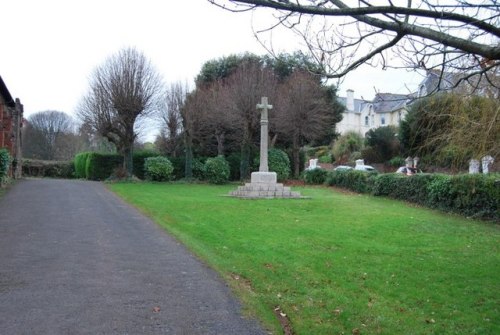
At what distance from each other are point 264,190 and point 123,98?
1413 centimetres

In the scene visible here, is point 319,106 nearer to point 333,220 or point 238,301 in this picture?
point 333,220

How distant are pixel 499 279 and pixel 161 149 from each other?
38.7 metres

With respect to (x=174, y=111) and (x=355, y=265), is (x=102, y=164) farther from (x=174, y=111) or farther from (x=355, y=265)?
(x=355, y=265)

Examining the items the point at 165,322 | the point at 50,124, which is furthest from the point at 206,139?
the point at 50,124

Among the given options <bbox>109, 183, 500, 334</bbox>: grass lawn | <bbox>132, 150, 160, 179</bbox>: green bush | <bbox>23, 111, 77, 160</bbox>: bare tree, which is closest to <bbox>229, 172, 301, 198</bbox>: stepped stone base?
<bbox>109, 183, 500, 334</bbox>: grass lawn

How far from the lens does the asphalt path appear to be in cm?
529

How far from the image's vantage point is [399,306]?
6477 mm

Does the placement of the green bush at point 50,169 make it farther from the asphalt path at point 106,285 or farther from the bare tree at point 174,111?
the asphalt path at point 106,285

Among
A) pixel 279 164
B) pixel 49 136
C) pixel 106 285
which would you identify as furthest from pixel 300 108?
pixel 49 136

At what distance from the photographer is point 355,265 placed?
28.4 ft

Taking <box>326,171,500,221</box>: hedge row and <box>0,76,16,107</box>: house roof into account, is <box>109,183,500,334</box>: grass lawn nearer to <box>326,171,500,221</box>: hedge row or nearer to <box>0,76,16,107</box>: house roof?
<box>326,171,500,221</box>: hedge row

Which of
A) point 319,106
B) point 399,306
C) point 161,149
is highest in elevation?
point 319,106

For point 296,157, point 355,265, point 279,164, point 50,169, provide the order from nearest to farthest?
point 355,265 → point 279,164 → point 296,157 → point 50,169

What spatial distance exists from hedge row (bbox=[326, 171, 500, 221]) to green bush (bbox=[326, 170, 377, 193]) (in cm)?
6
